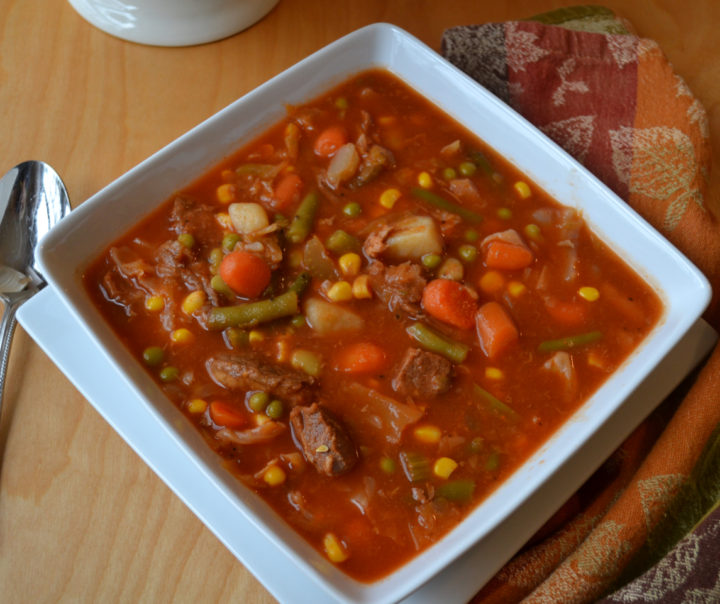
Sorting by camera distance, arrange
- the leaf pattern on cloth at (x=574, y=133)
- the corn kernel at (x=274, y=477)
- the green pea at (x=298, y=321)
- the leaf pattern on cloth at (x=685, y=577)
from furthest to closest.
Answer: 1. the leaf pattern on cloth at (x=574, y=133)
2. the green pea at (x=298, y=321)
3. the corn kernel at (x=274, y=477)
4. the leaf pattern on cloth at (x=685, y=577)

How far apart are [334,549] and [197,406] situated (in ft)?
2.34

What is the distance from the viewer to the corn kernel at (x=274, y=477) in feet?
9.11

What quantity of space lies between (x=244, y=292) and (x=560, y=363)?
124 centimetres

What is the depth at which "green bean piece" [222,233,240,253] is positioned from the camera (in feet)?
10.6

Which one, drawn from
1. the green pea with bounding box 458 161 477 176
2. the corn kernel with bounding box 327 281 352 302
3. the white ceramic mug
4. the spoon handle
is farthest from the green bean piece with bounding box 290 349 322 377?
the white ceramic mug

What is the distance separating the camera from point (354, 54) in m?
3.72

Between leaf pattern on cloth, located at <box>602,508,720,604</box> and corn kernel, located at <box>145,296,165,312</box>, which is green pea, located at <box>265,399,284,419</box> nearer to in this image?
corn kernel, located at <box>145,296,165,312</box>

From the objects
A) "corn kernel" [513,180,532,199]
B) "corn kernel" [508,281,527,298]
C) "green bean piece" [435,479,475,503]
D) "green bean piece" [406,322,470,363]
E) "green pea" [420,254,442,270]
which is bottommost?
"green bean piece" [435,479,475,503]

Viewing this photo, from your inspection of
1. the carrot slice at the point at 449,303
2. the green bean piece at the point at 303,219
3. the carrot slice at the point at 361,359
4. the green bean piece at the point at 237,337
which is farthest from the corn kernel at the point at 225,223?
the carrot slice at the point at 449,303

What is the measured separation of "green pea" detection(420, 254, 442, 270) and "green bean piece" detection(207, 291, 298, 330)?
0.56 m

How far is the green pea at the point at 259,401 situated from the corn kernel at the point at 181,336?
361 millimetres

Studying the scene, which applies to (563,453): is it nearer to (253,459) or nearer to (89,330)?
(253,459)

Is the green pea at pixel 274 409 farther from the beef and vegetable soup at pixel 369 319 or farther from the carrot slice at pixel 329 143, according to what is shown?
the carrot slice at pixel 329 143

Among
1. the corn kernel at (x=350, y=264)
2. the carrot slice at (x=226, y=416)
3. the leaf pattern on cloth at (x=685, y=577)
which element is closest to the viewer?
the leaf pattern on cloth at (x=685, y=577)
